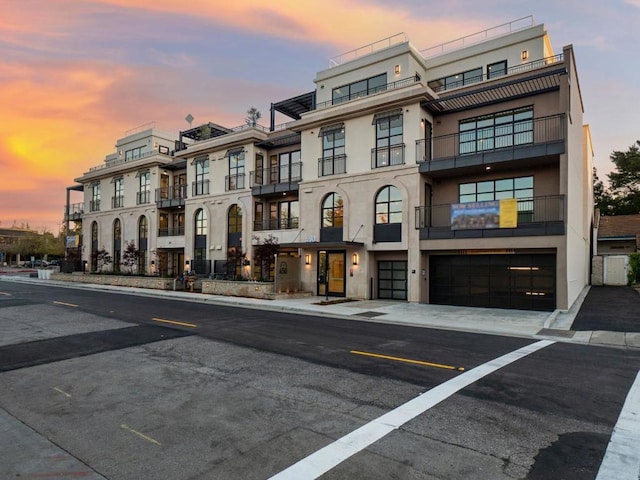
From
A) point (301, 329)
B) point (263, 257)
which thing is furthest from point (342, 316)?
point (263, 257)

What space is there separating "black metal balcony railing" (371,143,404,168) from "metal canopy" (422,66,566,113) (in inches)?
107

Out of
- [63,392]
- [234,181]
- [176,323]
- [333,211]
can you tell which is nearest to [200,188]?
[234,181]

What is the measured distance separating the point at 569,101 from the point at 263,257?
17961 millimetres

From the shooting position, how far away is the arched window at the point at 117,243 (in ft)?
A: 134

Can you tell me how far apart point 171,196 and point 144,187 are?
384 cm

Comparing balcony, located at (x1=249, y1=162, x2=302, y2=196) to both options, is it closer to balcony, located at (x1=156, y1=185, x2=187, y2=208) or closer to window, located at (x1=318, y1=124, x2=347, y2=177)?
window, located at (x1=318, y1=124, x2=347, y2=177)

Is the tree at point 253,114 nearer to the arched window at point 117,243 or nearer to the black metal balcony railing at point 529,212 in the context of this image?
the arched window at point 117,243

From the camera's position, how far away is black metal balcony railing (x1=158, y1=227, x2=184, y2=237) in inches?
1421

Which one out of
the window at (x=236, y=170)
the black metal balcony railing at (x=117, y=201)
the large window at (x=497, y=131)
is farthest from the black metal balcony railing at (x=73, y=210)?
the large window at (x=497, y=131)

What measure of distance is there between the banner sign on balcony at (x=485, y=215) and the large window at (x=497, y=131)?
137 inches

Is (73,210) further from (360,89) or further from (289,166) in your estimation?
(360,89)

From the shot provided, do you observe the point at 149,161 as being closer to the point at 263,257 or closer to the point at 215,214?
the point at 215,214

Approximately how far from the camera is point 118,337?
37.2ft

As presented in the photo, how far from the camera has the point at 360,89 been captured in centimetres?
2630
